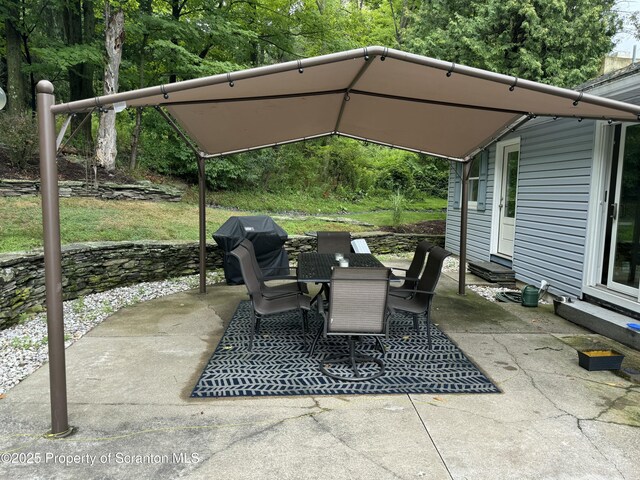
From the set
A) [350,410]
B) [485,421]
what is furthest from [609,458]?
[350,410]

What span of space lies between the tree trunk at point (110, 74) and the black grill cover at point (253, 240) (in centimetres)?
608

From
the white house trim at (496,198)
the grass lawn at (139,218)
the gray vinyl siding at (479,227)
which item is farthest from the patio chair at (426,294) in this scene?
the grass lawn at (139,218)

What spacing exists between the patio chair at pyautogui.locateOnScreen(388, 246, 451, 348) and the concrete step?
1.88 metres

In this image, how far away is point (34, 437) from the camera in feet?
7.96

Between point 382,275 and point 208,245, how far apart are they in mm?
4508

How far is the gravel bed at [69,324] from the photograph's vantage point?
3.43m

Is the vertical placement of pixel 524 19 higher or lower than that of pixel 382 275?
higher

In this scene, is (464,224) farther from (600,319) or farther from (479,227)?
(479,227)

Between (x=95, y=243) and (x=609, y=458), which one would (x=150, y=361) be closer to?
(x=95, y=243)

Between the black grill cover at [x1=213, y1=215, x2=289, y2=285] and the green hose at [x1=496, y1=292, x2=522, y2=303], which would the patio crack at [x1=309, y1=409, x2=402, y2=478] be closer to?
the black grill cover at [x1=213, y1=215, x2=289, y2=285]

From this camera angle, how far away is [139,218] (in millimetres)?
8234

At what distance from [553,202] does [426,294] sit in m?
3.00

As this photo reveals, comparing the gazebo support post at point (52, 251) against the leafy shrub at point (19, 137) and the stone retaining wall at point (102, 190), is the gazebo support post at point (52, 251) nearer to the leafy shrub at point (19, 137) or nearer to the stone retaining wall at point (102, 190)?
the stone retaining wall at point (102, 190)

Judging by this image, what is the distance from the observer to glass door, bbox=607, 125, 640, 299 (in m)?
4.49
